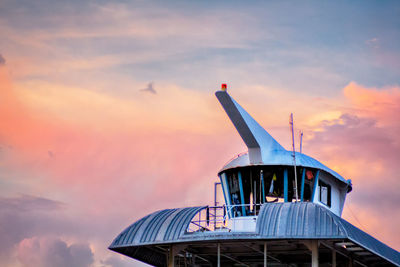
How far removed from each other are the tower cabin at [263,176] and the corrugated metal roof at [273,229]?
504 centimetres

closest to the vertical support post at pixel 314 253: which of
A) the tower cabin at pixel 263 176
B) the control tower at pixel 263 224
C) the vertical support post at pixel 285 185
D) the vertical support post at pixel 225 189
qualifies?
the control tower at pixel 263 224

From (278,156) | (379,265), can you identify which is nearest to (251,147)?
(278,156)

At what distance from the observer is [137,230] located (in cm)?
5803

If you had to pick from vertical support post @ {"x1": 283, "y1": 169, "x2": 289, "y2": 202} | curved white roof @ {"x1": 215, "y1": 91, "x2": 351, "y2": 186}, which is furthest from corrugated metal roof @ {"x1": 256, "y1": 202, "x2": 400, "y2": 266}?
curved white roof @ {"x1": 215, "y1": 91, "x2": 351, "y2": 186}

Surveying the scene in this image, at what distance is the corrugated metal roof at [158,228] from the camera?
56.0 metres

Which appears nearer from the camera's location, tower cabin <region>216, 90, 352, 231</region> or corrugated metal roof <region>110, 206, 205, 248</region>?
corrugated metal roof <region>110, 206, 205, 248</region>

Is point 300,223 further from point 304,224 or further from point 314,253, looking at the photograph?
point 314,253

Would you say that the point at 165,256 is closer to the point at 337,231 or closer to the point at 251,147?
the point at 251,147

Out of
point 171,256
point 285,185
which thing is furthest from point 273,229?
point 285,185

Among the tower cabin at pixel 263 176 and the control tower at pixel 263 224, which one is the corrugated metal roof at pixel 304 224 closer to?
the control tower at pixel 263 224

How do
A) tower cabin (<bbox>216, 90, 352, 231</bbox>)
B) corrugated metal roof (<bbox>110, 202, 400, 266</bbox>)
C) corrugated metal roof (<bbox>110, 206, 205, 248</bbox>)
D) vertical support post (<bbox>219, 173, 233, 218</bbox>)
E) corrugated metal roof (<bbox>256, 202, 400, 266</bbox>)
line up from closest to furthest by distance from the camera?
1. corrugated metal roof (<bbox>256, 202, 400, 266</bbox>)
2. corrugated metal roof (<bbox>110, 202, 400, 266</bbox>)
3. corrugated metal roof (<bbox>110, 206, 205, 248</bbox>)
4. tower cabin (<bbox>216, 90, 352, 231</bbox>)
5. vertical support post (<bbox>219, 173, 233, 218</bbox>)

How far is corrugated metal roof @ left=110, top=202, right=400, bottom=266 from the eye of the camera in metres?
52.2

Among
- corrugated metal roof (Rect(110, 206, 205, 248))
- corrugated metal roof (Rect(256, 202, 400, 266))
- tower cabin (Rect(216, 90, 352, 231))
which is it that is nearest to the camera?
corrugated metal roof (Rect(256, 202, 400, 266))

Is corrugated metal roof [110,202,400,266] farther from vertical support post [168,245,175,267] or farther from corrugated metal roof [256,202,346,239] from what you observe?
vertical support post [168,245,175,267]
